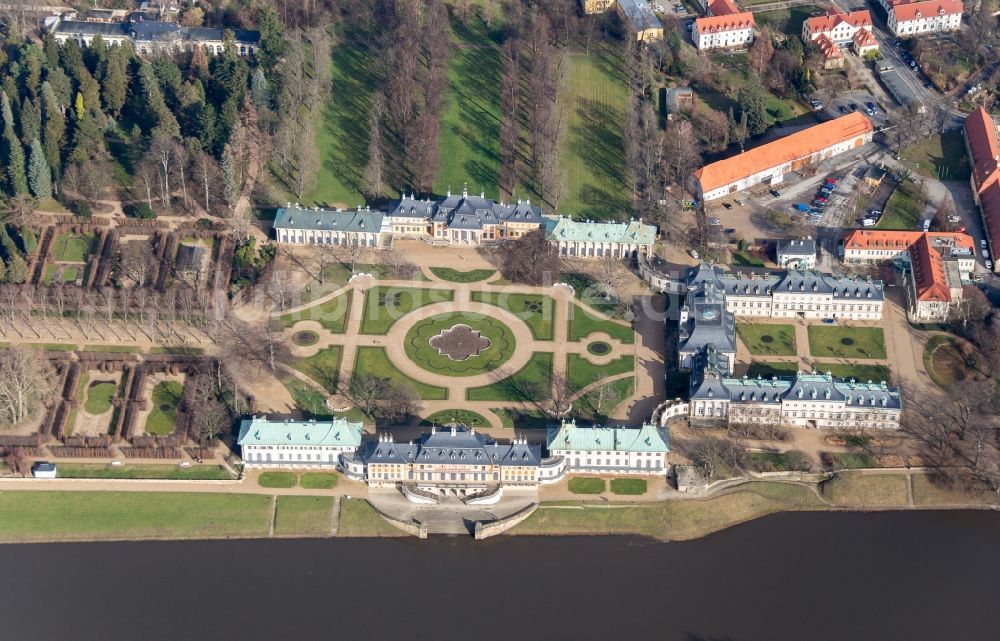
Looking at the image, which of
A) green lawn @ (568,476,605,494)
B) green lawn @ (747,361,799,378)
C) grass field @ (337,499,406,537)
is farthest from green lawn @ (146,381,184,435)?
green lawn @ (747,361,799,378)

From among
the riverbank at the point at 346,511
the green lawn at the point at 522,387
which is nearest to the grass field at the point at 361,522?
the riverbank at the point at 346,511

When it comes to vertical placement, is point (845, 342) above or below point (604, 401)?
above

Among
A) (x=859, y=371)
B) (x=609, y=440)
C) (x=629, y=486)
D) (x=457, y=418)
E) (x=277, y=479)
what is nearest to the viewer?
(x=629, y=486)

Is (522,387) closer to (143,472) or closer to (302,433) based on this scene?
(302,433)

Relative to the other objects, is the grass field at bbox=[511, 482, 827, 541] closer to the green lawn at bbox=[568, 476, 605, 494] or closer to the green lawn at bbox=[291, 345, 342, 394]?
the green lawn at bbox=[568, 476, 605, 494]

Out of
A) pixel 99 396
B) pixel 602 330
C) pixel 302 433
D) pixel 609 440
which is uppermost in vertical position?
pixel 602 330

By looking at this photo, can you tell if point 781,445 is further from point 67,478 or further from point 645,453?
point 67,478

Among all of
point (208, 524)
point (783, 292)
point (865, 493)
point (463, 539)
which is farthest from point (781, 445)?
point (208, 524)

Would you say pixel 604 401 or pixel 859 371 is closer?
pixel 604 401

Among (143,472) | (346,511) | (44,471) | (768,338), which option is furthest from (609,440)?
(44,471)
